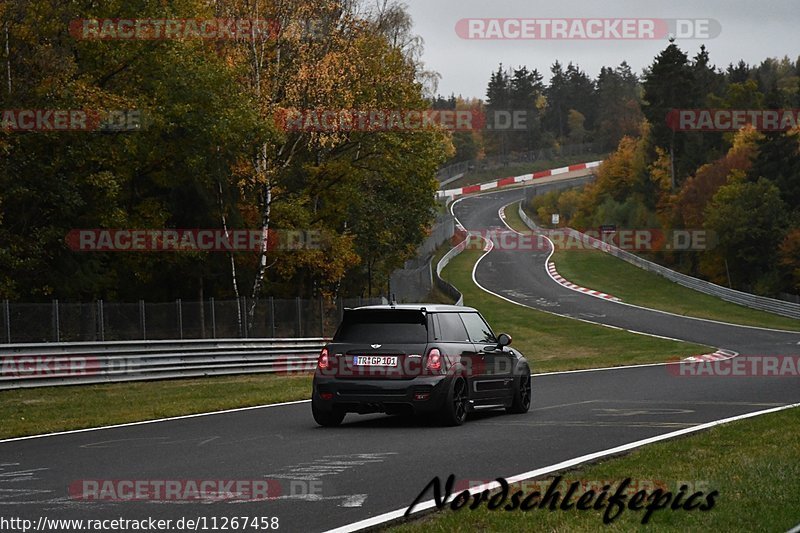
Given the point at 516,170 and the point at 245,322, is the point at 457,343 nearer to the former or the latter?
the point at 245,322

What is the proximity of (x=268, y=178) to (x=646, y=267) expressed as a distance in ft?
155

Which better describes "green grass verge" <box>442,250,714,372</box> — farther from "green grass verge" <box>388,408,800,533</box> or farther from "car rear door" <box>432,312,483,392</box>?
"green grass verge" <box>388,408,800,533</box>

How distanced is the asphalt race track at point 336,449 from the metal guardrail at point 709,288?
41.6 meters

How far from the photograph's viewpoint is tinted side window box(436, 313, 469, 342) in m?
15.8

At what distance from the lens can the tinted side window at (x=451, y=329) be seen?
15793mm

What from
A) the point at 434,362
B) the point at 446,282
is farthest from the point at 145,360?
the point at 446,282

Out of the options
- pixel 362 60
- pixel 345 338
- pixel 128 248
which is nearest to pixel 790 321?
pixel 362 60

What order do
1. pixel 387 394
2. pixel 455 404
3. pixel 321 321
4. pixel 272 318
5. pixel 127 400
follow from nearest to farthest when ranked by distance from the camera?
pixel 387 394 → pixel 455 404 → pixel 127 400 → pixel 272 318 → pixel 321 321

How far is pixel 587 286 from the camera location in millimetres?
73625

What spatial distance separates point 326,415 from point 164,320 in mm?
15378

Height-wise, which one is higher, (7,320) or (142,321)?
(7,320)

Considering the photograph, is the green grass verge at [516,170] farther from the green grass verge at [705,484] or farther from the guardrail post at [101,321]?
the green grass verge at [705,484]

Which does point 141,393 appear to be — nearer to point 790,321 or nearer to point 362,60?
point 362,60

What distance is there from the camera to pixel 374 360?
1529cm
